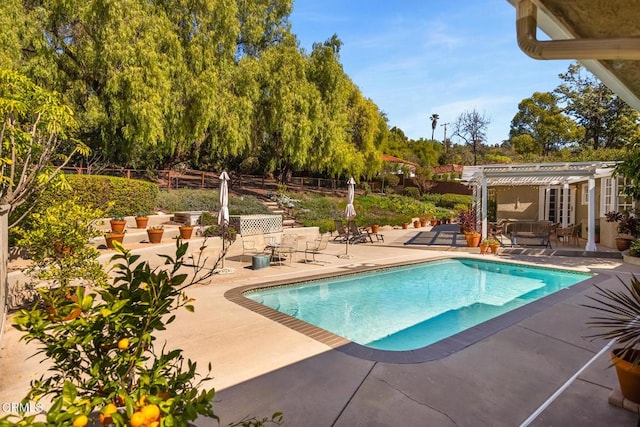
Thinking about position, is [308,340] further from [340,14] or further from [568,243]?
→ [568,243]

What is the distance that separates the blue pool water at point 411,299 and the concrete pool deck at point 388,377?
5.21ft

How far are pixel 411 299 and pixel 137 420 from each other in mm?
7880

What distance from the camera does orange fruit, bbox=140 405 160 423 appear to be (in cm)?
144

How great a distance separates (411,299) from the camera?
8.62 meters

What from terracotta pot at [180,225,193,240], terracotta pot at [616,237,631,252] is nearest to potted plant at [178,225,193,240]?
terracotta pot at [180,225,193,240]

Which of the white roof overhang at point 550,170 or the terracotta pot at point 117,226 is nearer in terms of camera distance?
the terracotta pot at point 117,226

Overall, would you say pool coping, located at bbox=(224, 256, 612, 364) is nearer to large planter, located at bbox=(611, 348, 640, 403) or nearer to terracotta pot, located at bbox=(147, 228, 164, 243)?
large planter, located at bbox=(611, 348, 640, 403)

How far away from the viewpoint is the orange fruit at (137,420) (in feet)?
4.59

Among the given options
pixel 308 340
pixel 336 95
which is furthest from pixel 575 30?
pixel 336 95

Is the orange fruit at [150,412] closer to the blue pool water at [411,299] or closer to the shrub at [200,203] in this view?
the blue pool water at [411,299]

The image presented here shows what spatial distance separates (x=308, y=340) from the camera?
4.93m

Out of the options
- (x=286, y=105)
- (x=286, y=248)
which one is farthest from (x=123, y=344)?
(x=286, y=105)

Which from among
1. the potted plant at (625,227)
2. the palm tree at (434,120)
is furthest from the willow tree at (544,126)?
the palm tree at (434,120)

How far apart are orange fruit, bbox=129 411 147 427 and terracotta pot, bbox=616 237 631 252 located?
16.0 meters
